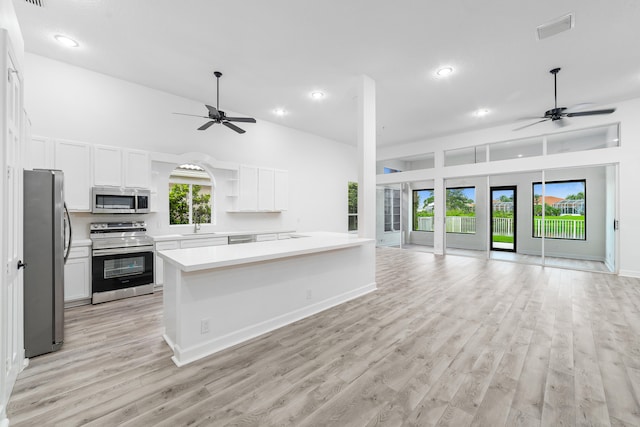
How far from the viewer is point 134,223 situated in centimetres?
428

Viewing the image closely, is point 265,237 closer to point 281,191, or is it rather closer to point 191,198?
point 281,191

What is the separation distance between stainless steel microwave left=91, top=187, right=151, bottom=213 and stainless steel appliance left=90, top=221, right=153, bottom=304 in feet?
0.91

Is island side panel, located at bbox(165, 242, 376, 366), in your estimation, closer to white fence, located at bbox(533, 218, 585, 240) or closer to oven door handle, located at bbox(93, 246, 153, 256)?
oven door handle, located at bbox(93, 246, 153, 256)

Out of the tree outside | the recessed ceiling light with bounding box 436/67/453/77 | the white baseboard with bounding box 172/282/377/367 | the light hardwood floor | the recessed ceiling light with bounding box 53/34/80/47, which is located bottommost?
the light hardwood floor

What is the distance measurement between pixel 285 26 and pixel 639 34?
13.9 feet

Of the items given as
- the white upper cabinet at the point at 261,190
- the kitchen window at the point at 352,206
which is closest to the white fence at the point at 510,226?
Answer: the kitchen window at the point at 352,206

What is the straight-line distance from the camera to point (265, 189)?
19.5 ft

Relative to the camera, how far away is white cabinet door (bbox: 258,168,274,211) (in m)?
5.86

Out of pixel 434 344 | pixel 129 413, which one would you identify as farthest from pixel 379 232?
pixel 129 413

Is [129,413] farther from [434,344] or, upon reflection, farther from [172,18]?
[172,18]

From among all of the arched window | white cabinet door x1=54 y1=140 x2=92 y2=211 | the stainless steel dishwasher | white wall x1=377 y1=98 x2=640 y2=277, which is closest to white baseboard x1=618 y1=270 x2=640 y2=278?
white wall x1=377 y1=98 x2=640 y2=277

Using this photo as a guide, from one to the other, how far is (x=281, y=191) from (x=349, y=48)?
136 inches

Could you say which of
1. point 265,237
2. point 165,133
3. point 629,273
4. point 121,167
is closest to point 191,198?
point 165,133

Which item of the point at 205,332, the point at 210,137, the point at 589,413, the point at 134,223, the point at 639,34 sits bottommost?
the point at 589,413
